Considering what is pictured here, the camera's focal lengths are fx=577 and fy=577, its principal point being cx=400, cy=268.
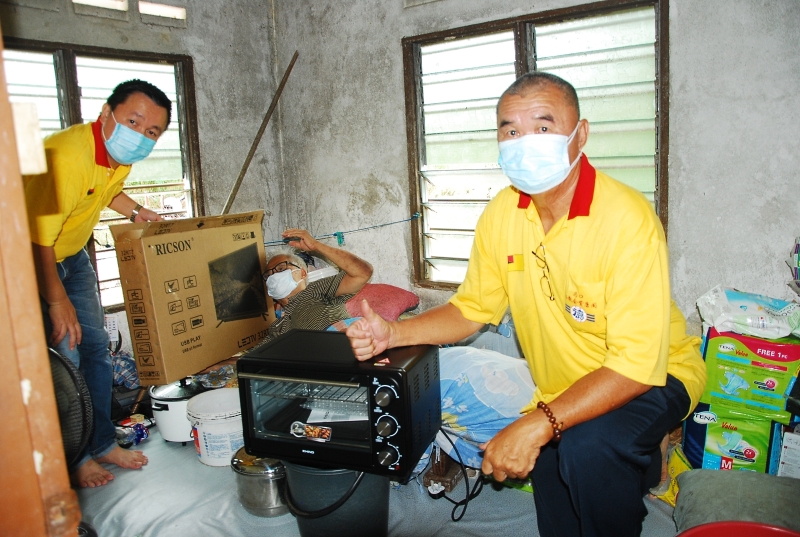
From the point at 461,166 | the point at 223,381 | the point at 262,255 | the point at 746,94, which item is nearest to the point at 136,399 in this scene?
the point at 223,381

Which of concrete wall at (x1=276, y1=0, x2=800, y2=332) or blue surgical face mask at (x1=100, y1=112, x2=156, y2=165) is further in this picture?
concrete wall at (x1=276, y1=0, x2=800, y2=332)

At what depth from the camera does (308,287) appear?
3.05 m

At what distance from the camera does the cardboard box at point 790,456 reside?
2143 mm

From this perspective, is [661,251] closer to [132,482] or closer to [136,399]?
[132,482]

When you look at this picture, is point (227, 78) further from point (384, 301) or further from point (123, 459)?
point (123, 459)

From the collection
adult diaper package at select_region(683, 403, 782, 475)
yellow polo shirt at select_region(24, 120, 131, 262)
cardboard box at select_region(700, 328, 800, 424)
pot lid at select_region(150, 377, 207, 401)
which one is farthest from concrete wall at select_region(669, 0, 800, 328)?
yellow polo shirt at select_region(24, 120, 131, 262)

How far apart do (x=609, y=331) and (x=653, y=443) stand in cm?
33

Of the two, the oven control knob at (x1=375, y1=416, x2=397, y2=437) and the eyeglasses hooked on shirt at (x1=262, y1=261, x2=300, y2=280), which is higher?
the eyeglasses hooked on shirt at (x1=262, y1=261, x2=300, y2=280)

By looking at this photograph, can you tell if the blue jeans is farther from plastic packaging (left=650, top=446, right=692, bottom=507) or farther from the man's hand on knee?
plastic packaging (left=650, top=446, right=692, bottom=507)

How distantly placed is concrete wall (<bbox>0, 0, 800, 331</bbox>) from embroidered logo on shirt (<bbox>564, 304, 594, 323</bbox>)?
1.66 m

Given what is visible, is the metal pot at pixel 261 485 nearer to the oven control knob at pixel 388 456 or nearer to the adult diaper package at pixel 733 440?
the oven control knob at pixel 388 456

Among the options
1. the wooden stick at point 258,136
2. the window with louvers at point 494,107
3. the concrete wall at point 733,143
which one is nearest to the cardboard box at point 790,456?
the concrete wall at point 733,143

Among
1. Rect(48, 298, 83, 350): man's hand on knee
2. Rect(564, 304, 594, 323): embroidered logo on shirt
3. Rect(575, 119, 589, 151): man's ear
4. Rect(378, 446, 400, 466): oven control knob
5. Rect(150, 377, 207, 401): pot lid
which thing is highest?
Rect(575, 119, 589, 151): man's ear

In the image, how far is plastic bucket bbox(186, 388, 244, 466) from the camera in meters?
2.49
